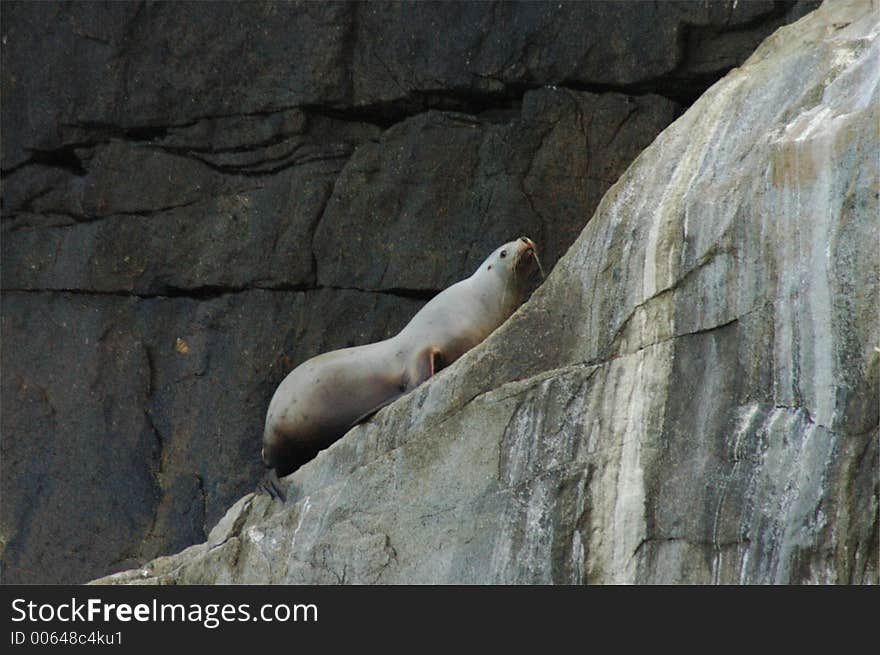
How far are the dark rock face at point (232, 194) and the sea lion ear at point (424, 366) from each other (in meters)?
1.31

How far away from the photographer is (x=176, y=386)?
8133 mm

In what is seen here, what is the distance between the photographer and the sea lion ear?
6.40 metres

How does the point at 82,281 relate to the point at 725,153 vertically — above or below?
above

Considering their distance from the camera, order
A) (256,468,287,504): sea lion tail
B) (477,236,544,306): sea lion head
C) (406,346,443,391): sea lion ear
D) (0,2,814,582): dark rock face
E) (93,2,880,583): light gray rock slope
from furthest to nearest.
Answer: (0,2,814,582): dark rock face, (477,236,544,306): sea lion head, (406,346,443,391): sea lion ear, (256,468,287,504): sea lion tail, (93,2,880,583): light gray rock slope

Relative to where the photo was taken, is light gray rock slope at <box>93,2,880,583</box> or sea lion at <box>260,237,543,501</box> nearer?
light gray rock slope at <box>93,2,880,583</box>

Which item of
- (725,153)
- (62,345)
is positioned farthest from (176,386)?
(725,153)

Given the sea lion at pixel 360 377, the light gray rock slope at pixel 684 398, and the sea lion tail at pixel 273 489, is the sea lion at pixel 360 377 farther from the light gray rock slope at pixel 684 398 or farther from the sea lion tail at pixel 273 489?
the light gray rock slope at pixel 684 398

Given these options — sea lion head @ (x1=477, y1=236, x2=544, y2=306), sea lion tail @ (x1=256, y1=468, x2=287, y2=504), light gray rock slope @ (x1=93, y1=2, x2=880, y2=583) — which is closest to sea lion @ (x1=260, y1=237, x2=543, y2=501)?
sea lion head @ (x1=477, y1=236, x2=544, y2=306)

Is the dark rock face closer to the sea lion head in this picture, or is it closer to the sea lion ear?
the sea lion head

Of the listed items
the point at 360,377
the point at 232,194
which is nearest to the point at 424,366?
the point at 360,377

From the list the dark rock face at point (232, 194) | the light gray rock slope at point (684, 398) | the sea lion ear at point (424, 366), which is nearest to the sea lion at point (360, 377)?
the sea lion ear at point (424, 366)

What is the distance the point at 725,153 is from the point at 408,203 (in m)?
2.93

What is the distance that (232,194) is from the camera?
8.12 m

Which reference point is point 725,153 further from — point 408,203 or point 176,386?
point 176,386
